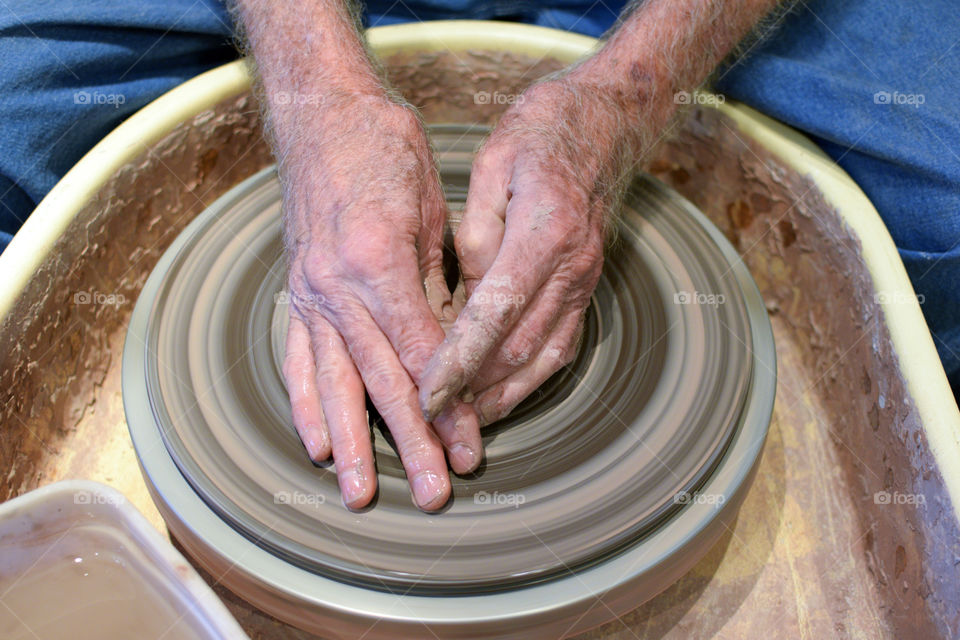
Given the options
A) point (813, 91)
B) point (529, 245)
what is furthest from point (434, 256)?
point (813, 91)

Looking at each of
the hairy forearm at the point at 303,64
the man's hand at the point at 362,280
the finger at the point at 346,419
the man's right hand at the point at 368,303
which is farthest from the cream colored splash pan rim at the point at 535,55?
the finger at the point at 346,419

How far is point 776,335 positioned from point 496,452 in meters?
0.71

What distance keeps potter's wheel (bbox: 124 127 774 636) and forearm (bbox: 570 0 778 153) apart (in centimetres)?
21

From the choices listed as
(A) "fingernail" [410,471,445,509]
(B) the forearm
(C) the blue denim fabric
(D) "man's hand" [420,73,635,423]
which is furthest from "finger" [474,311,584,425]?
(C) the blue denim fabric

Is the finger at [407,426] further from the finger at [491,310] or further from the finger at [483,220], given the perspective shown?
the finger at [483,220]

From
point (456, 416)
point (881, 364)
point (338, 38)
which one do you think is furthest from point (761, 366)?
point (338, 38)

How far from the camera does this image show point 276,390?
1.00 meters

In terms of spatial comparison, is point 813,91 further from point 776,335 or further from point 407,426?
point 407,426

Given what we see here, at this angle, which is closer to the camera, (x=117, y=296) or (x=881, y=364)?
(x=881, y=364)

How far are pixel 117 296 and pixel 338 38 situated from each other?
595 mm

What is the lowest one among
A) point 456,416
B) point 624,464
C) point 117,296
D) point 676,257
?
point 624,464

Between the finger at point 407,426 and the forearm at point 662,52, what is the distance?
570mm

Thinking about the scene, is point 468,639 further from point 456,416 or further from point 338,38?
point 338,38

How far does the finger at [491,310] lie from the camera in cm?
81
